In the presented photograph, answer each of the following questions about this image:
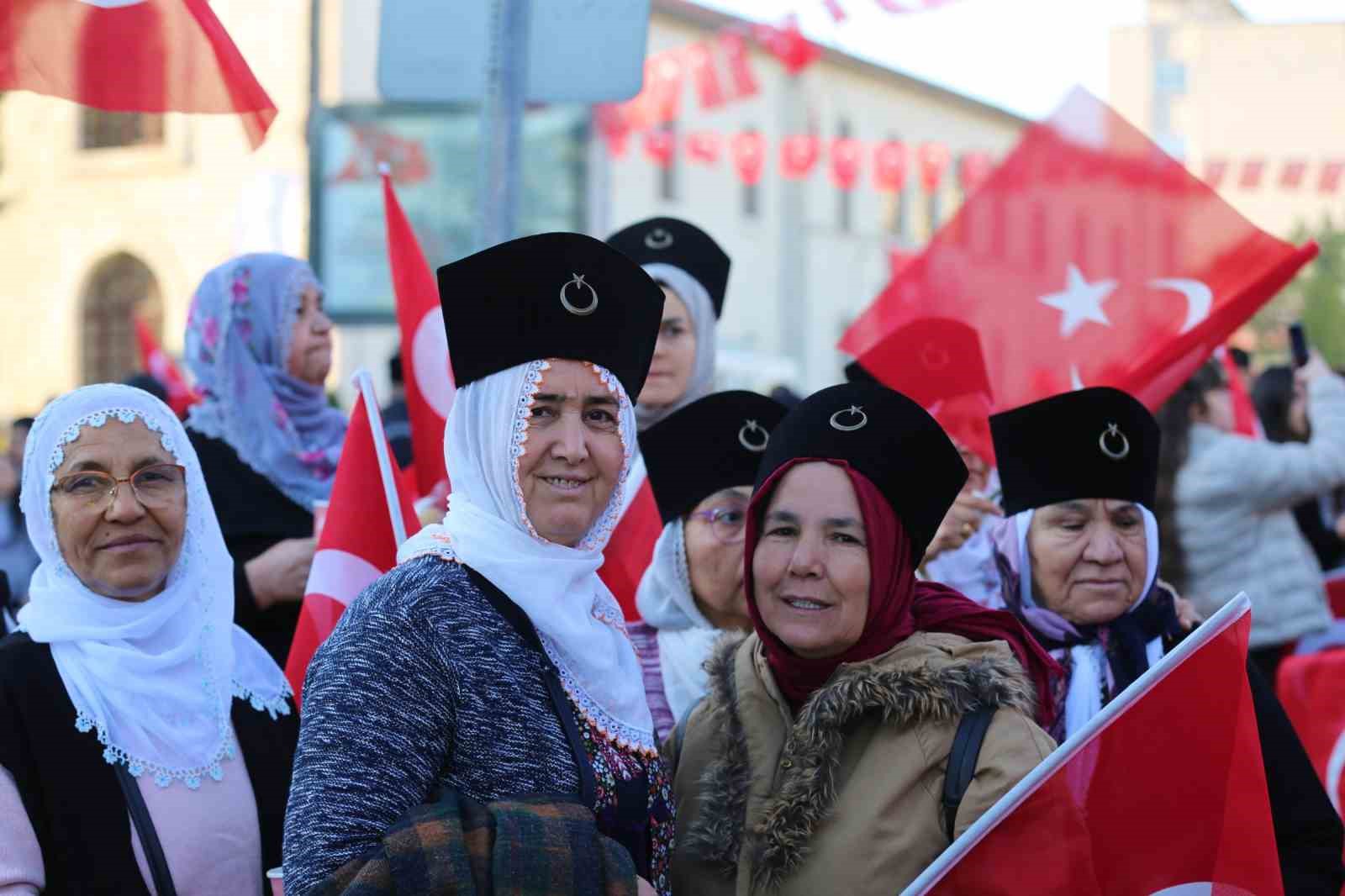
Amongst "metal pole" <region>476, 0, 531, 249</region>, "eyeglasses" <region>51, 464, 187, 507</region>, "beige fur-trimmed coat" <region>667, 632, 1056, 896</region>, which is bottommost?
"beige fur-trimmed coat" <region>667, 632, 1056, 896</region>

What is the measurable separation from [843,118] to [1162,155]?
109 ft

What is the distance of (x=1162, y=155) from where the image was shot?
605 cm

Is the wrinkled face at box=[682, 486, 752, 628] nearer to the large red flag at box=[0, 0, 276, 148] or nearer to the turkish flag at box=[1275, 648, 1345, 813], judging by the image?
the large red flag at box=[0, 0, 276, 148]

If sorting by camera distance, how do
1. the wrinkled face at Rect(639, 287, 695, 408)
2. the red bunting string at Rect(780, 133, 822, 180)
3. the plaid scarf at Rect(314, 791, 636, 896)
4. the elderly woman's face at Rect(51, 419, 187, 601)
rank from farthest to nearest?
1. the red bunting string at Rect(780, 133, 822, 180)
2. the wrinkled face at Rect(639, 287, 695, 408)
3. the elderly woman's face at Rect(51, 419, 187, 601)
4. the plaid scarf at Rect(314, 791, 636, 896)

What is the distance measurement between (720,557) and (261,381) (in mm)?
1545

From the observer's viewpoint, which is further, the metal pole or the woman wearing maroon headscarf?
the metal pole

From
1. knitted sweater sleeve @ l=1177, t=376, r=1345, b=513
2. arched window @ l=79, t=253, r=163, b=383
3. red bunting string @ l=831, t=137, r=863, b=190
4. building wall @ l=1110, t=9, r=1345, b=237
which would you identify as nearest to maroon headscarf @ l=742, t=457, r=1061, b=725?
knitted sweater sleeve @ l=1177, t=376, r=1345, b=513

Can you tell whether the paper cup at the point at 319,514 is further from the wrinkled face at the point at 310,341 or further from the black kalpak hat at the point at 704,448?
the black kalpak hat at the point at 704,448

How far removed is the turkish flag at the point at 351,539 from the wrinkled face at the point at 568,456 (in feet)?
3.96

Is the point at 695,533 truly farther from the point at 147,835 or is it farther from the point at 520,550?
the point at 147,835

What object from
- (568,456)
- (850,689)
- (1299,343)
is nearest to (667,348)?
(850,689)

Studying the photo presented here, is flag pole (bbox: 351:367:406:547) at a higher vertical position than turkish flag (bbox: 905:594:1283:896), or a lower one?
higher

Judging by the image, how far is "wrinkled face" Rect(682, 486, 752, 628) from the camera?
4156 mm

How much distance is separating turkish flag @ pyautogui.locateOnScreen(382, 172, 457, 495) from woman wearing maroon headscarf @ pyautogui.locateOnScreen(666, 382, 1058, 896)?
1585 millimetres
